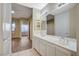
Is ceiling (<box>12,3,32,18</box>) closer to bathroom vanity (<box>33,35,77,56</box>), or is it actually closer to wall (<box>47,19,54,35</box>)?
wall (<box>47,19,54,35</box>)

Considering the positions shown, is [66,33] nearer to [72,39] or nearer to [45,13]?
[72,39]

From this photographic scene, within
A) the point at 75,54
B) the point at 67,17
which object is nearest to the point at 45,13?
the point at 67,17

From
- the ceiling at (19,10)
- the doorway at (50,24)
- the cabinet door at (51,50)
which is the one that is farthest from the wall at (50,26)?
the ceiling at (19,10)

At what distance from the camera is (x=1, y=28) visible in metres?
1.12

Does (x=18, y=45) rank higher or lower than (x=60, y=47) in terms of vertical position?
lower

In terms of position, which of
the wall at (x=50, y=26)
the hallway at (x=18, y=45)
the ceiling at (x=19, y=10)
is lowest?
the hallway at (x=18, y=45)

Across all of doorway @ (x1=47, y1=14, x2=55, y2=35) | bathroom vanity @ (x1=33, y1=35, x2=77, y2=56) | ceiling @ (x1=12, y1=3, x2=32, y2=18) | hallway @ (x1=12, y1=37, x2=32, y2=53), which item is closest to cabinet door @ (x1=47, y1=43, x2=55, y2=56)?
bathroom vanity @ (x1=33, y1=35, x2=77, y2=56)

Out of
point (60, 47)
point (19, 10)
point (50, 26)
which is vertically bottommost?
point (60, 47)

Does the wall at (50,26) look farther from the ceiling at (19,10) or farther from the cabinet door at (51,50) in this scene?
the ceiling at (19,10)

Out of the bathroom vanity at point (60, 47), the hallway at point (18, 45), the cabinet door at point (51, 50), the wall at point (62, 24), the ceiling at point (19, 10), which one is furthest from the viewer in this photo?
the hallway at point (18, 45)

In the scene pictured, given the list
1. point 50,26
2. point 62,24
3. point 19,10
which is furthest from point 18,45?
point 62,24

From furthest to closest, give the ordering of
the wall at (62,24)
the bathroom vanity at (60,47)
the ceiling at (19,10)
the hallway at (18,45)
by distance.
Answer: the hallway at (18,45) < the ceiling at (19,10) < the wall at (62,24) < the bathroom vanity at (60,47)

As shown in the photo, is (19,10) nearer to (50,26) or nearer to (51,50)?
(50,26)

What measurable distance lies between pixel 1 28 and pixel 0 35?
70mm
